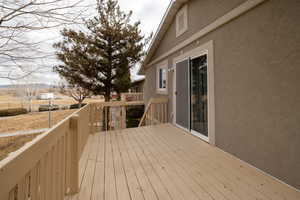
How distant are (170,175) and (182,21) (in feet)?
14.4

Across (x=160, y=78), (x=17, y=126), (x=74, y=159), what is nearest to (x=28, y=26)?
(x=74, y=159)

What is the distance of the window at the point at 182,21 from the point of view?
4402 mm

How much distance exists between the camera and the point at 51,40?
261 centimetres

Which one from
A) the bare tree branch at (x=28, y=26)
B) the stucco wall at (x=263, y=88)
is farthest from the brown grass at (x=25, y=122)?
the stucco wall at (x=263, y=88)

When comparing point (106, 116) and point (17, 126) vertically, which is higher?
point (106, 116)

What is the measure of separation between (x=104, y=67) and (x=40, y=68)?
19.4 feet

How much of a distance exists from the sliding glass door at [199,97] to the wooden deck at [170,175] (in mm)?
523

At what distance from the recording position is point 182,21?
4.68m

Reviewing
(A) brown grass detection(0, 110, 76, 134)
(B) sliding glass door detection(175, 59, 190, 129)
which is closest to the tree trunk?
(A) brown grass detection(0, 110, 76, 134)

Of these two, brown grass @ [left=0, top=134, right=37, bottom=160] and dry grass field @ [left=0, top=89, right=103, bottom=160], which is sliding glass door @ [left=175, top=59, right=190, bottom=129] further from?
brown grass @ [left=0, top=134, right=37, bottom=160]

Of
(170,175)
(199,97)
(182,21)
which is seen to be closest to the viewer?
(170,175)

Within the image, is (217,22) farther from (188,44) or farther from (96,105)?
(96,105)

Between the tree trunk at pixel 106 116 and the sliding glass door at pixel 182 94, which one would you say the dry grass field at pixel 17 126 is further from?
the sliding glass door at pixel 182 94

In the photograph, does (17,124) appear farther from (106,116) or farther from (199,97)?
(199,97)
